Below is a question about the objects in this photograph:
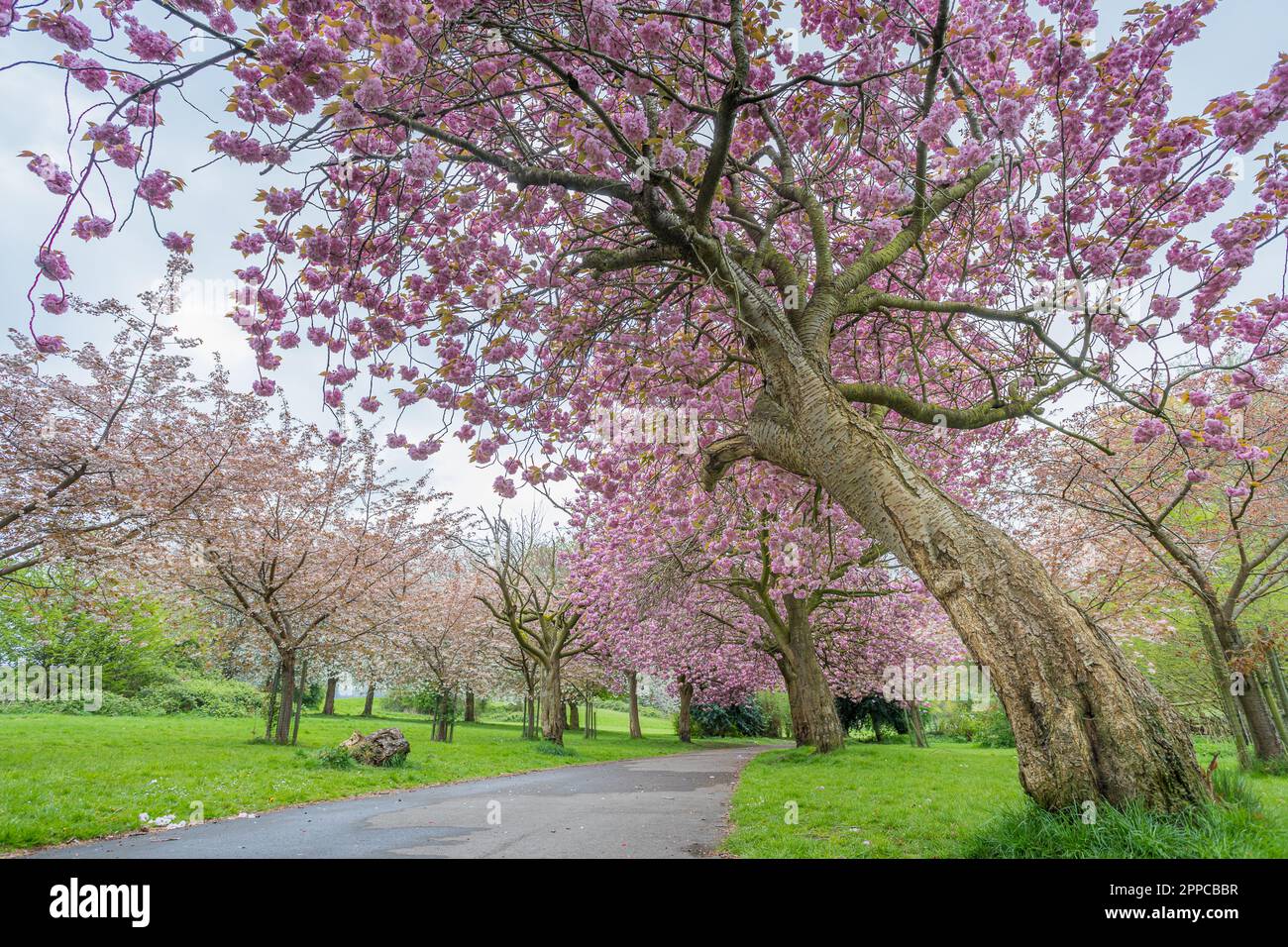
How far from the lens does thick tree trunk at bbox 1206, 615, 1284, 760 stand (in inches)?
408

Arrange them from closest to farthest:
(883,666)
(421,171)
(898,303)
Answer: (421,171) < (898,303) < (883,666)

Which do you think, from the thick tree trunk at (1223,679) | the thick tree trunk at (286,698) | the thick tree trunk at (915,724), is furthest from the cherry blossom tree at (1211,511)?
the thick tree trunk at (286,698)

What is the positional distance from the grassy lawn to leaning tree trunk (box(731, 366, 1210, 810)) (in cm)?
807

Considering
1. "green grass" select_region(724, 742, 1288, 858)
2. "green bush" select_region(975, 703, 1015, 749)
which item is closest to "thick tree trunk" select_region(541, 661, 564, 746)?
"green grass" select_region(724, 742, 1288, 858)

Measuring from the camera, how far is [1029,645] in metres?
3.90

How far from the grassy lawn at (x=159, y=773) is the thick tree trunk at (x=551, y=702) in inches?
29.0

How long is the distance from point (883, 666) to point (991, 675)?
1995 cm

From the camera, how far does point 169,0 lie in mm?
3432

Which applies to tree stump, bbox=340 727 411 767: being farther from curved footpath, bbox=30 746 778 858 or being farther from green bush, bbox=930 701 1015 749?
green bush, bbox=930 701 1015 749

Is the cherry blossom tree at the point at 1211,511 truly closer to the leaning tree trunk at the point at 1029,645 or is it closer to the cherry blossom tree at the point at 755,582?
the cherry blossom tree at the point at 755,582

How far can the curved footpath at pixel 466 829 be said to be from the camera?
207 inches

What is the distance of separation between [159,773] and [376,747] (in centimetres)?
347

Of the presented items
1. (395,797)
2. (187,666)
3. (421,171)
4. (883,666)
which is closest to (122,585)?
(395,797)
